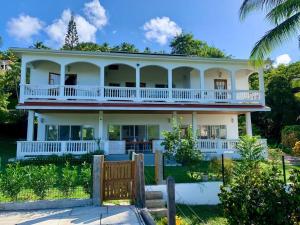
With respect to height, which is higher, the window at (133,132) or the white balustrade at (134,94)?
the white balustrade at (134,94)

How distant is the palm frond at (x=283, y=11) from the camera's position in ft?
44.6

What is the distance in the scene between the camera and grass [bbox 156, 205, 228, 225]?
365 inches

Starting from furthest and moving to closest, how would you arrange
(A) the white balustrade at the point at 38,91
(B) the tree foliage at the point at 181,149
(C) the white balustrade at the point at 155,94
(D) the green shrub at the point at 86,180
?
(C) the white balustrade at the point at 155,94
(A) the white balustrade at the point at 38,91
(B) the tree foliage at the point at 181,149
(D) the green shrub at the point at 86,180

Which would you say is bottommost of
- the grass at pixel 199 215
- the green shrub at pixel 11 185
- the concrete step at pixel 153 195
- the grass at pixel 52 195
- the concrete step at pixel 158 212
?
the grass at pixel 199 215

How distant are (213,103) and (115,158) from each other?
7.98 meters

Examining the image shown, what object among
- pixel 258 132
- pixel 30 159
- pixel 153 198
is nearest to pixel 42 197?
pixel 153 198

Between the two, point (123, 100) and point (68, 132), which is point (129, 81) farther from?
point (68, 132)

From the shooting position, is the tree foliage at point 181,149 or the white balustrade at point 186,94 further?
the white balustrade at point 186,94

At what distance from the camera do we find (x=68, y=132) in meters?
22.4

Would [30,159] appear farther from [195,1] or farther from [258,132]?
[258,132]

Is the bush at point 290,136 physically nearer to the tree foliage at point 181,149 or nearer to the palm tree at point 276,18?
the palm tree at point 276,18

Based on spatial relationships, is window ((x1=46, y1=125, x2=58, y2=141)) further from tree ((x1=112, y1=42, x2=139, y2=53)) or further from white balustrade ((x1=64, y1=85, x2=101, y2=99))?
tree ((x1=112, y1=42, x2=139, y2=53))

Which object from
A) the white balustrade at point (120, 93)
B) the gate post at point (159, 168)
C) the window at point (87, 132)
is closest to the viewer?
the gate post at point (159, 168)

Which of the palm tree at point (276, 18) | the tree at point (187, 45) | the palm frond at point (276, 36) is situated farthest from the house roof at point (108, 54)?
the tree at point (187, 45)
